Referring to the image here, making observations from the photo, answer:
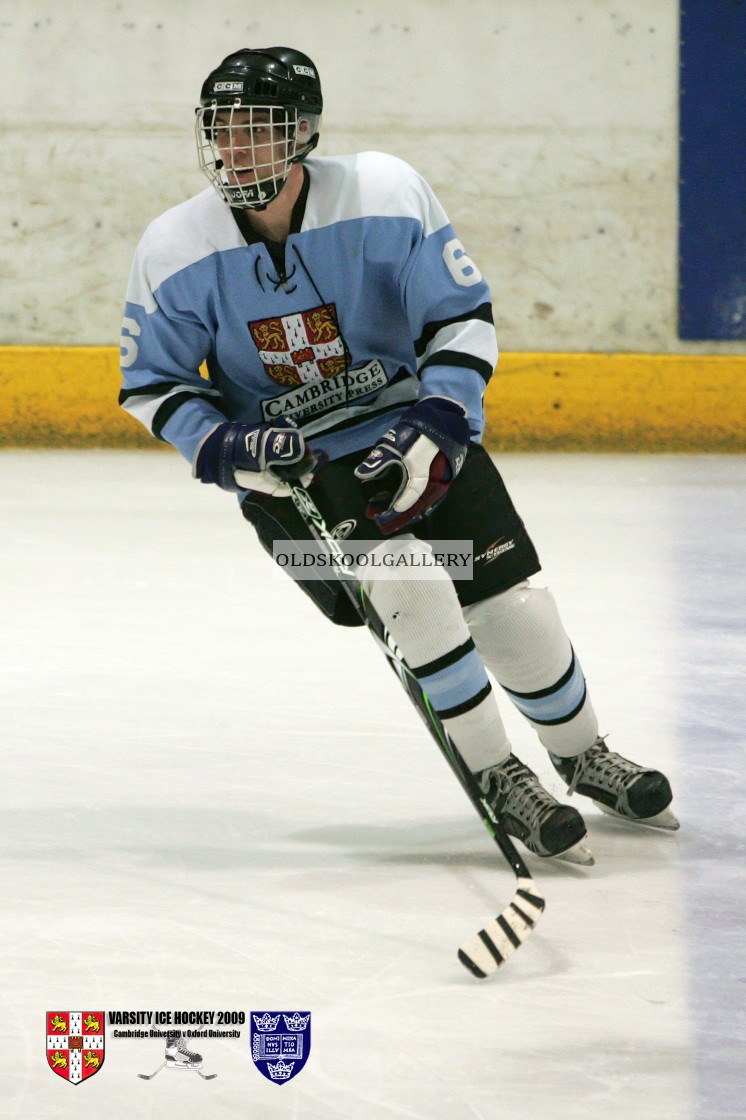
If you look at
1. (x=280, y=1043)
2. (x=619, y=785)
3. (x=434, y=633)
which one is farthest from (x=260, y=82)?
(x=280, y=1043)

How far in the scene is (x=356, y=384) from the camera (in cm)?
209

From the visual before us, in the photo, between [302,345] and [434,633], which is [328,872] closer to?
[434,633]

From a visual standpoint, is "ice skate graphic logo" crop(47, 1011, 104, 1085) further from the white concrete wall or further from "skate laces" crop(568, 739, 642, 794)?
the white concrete wall

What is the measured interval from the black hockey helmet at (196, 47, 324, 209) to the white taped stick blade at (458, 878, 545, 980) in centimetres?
95

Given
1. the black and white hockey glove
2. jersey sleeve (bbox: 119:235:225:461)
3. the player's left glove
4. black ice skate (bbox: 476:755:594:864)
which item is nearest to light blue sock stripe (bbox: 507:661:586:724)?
black ice skate (bbox: 476:755:594:864)

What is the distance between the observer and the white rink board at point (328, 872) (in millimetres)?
1397

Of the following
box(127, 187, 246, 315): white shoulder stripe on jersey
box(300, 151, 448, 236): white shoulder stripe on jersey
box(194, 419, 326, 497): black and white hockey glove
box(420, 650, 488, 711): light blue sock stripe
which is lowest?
box(420, 650, 488, 711): light blue sock stripe

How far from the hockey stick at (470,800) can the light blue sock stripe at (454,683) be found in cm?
2

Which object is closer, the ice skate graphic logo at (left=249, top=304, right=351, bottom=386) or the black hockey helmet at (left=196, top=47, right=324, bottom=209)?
the black hockey helmet at (left=196, top=47, right=324, bottom=209)

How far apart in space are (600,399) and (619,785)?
13.5 feet

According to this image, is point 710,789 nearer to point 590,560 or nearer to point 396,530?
point 396,530

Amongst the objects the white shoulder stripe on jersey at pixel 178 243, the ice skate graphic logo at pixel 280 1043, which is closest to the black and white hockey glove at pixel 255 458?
the white shoulder stripe on jersey at pixel 178 243

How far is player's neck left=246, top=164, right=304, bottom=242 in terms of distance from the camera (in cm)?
200

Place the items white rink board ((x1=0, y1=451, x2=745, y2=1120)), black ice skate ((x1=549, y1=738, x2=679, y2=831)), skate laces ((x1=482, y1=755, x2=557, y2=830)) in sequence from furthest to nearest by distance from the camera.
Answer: black ice skate ((x1=549, y1=738, x2=679, y2=831)), skate laces ((x1=482, y1=755, x2=557, y2=830)), white rink board ((x1=0, y1=451, x2=745, y2=1120))
